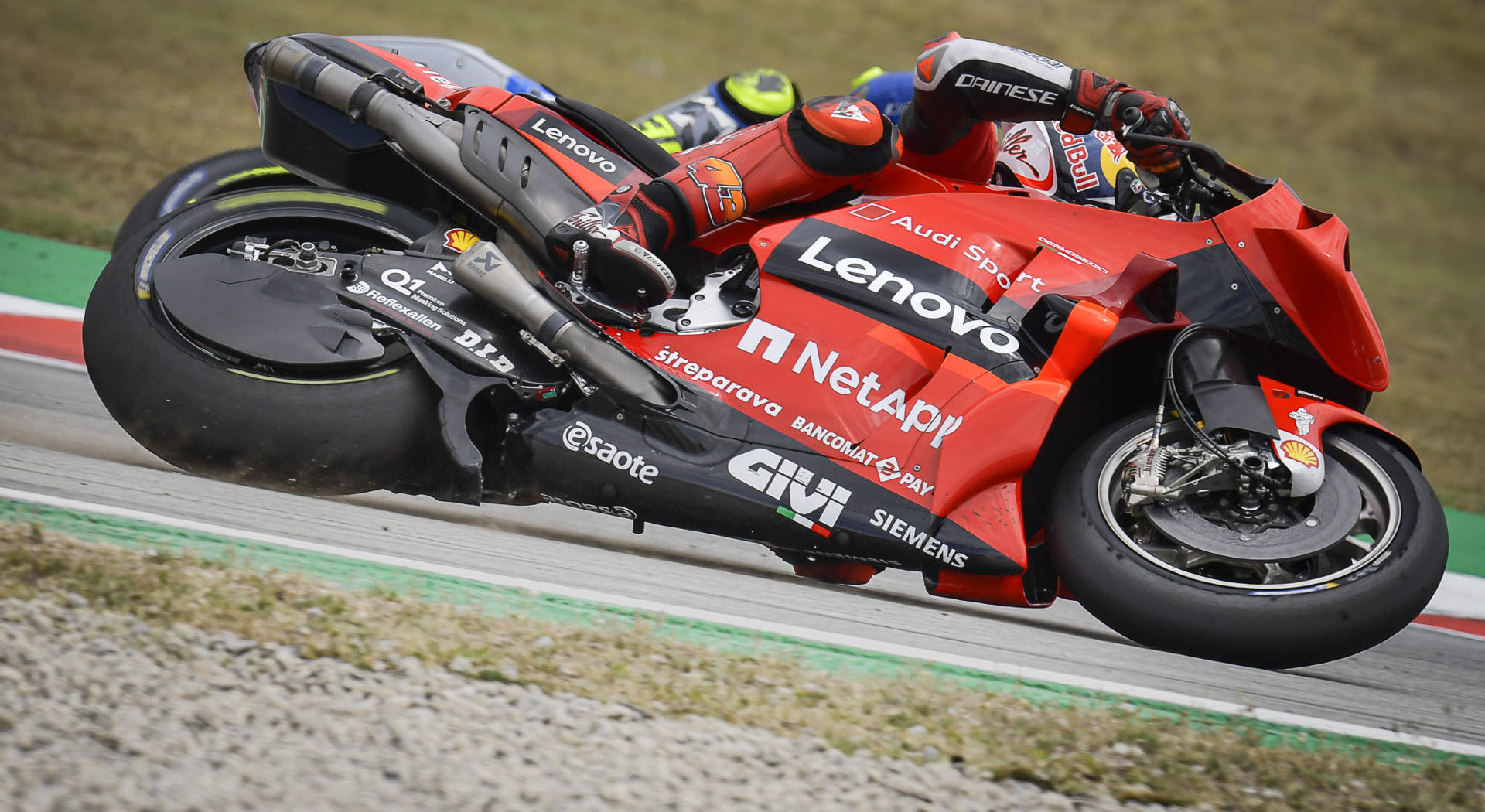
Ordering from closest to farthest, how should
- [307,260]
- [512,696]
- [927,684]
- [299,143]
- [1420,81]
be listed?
[512,696] → [927,684] → [307,260] → [299,143] → [1420,81]

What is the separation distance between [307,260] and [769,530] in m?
1.36

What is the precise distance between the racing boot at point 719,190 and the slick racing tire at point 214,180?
104 centimetres

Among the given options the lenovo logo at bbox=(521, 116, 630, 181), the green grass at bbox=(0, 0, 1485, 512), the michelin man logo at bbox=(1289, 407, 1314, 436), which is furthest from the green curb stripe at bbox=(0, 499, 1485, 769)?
the green grass at bbox=(0, 0, 1485, 512)

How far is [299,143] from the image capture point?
333 centimetres

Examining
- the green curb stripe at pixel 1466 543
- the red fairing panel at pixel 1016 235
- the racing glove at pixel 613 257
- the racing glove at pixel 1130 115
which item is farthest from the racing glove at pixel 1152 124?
the green curb stripe at pixel 1466 543

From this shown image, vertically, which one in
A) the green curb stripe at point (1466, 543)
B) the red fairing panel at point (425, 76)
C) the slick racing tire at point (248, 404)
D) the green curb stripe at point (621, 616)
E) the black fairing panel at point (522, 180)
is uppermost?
the red fairing panel at point (425, 76)

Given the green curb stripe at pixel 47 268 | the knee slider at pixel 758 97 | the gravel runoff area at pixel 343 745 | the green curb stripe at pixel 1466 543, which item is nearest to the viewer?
the gravel runoff area at pixel 343 745

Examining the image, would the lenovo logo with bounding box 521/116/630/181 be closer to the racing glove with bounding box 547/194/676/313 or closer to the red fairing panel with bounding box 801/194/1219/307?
the racing glove with bounding box 547/194/676/313

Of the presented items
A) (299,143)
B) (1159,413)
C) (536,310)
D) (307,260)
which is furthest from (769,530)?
(299,143)

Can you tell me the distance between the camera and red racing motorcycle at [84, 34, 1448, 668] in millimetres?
2783

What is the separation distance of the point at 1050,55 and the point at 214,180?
1550cm

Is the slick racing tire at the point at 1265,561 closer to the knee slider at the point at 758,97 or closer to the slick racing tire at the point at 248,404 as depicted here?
the slick racing tire at the point at 248,404

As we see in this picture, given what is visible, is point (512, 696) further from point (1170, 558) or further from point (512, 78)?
point (512, 78)

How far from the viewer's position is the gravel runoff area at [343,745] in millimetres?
1846
